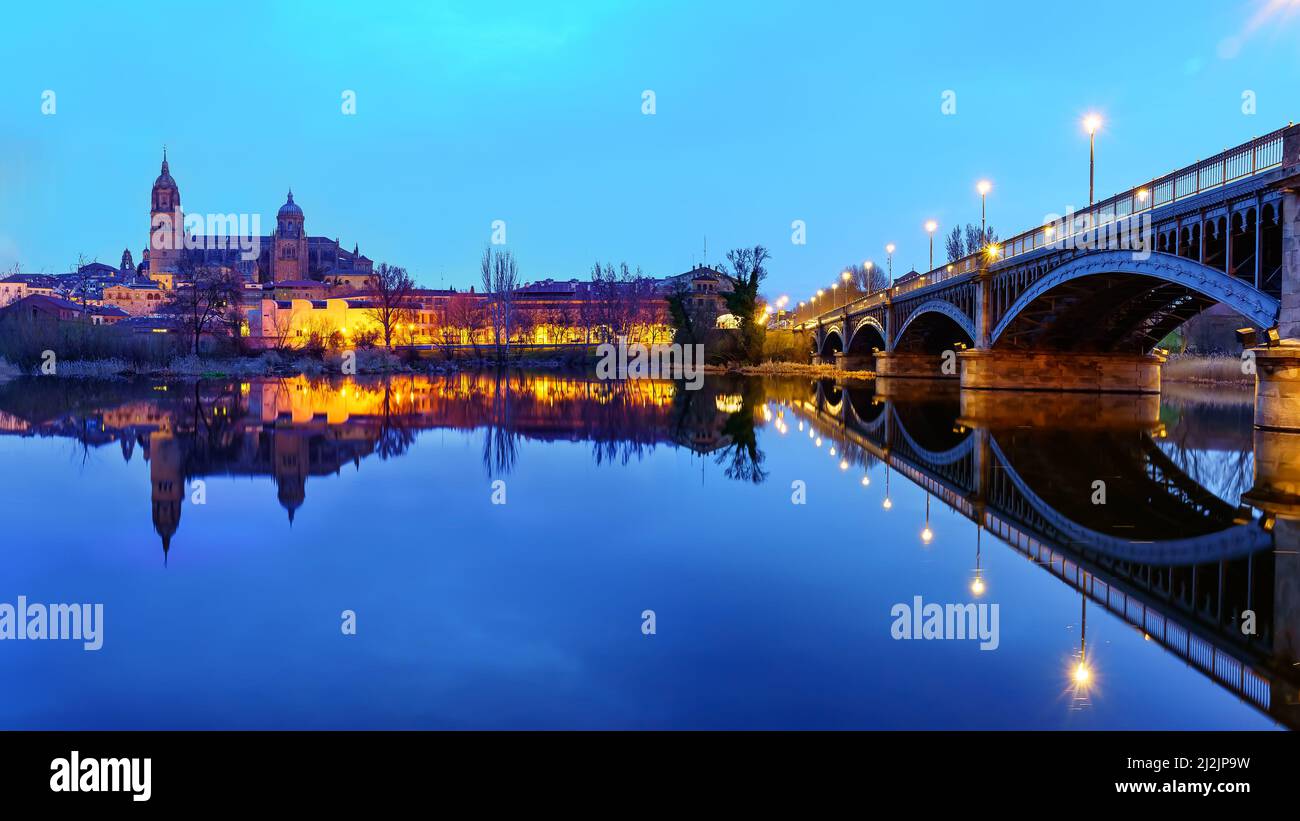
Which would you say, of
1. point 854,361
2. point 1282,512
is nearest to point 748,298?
point 854,361

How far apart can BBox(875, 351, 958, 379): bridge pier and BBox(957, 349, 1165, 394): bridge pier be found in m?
19.5

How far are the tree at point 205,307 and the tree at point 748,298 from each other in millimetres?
40358

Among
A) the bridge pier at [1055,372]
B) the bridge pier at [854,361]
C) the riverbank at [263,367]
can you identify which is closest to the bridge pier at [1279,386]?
the bridge pier at [1055,372]

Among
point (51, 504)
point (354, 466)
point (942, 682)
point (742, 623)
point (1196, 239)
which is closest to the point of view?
point (942, 682)

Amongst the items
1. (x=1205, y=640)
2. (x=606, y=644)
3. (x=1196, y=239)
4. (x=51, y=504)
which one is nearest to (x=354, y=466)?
(x=51, y=504)

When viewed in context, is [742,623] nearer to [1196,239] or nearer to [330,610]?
[330,610]

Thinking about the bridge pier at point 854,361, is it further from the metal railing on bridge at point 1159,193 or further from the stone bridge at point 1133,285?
the metal railing on bridge at point 1159,193

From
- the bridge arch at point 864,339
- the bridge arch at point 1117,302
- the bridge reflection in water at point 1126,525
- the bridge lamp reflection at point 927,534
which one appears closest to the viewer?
the bridge reflection in water at point 1126,525

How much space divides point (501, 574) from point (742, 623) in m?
2.84

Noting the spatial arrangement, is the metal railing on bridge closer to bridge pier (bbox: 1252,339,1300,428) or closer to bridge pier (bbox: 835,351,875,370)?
bridge pier (bbox: 1252,339,1300,428)

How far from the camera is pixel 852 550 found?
10.4 metres

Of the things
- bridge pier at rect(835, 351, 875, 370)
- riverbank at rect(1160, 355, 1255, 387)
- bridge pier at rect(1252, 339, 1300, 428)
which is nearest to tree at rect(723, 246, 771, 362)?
bridge pier at rect(835, 351, 875, 370)

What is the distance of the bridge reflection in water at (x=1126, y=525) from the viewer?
23.7 ft
